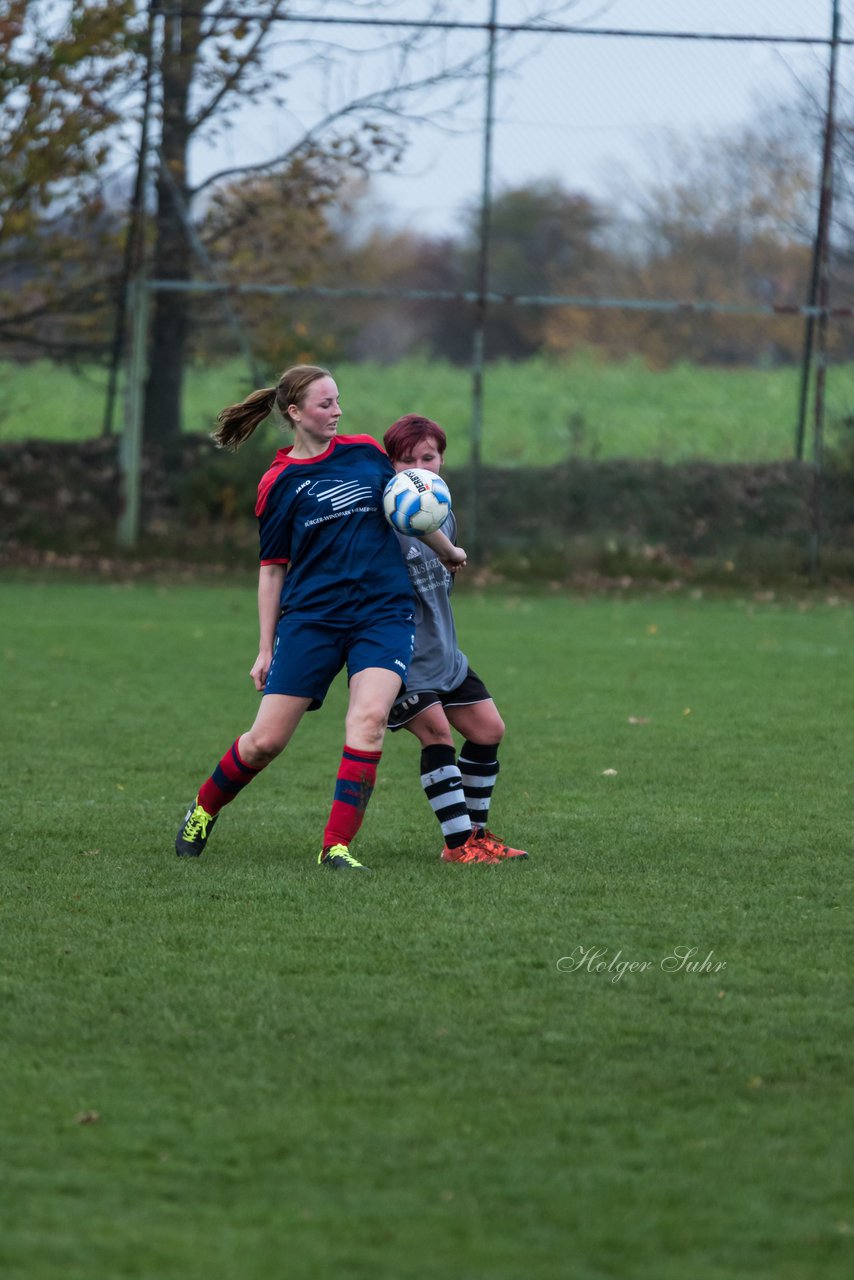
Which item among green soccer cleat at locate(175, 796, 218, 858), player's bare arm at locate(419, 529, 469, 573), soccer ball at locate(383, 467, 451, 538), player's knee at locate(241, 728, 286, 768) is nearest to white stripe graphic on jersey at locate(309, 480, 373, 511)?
soccer ball at locate(383, 467, 451, 538)

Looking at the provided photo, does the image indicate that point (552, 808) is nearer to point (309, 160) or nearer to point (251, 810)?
point (251, 810)

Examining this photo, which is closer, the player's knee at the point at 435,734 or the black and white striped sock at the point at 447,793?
the black and white striped sock at the point at 447,793

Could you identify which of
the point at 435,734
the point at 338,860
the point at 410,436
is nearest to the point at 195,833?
the point at 338,860

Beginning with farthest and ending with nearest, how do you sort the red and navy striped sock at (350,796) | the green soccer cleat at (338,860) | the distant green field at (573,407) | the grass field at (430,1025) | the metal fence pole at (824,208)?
the distant green field at (573,407), the metal fence pole at (824,208), the red and navy striped sock at (350,796), the green soccer cleat at (338,860), the grass field at (430,1025)

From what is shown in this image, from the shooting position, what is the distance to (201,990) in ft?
13.2

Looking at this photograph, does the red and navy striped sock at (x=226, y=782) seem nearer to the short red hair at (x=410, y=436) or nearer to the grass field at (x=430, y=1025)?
the grass field at (x=430, y=1025)

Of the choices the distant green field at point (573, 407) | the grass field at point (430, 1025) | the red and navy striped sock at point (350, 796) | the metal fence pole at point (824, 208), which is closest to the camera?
the grass field at point (430, 1025)

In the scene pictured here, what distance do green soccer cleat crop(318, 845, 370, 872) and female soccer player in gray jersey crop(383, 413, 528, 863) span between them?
13.8 inches

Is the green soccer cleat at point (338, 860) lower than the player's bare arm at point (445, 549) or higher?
lower

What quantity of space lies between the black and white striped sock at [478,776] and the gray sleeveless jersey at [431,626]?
0.87 feet

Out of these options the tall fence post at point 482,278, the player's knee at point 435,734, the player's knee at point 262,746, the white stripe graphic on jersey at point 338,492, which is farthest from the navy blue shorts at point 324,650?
the tall fence post at point 482,278

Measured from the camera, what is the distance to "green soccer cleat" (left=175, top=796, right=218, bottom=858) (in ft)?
18.3

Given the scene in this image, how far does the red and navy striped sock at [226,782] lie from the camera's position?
18.2ft

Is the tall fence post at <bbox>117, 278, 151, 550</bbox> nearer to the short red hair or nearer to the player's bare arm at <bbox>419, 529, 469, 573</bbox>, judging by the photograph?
the short red hair
